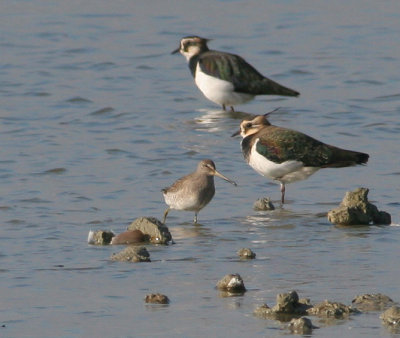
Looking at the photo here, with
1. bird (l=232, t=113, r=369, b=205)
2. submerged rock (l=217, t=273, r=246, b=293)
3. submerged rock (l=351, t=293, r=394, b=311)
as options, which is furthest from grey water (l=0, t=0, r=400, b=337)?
bird (l=232, t=113, r=369, b=205)

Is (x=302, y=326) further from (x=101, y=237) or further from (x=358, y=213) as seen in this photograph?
(x=358, y=213)

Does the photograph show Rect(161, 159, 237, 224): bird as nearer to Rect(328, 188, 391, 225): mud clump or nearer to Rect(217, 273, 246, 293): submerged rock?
Rect(328, 188, 391, 225): mud clump

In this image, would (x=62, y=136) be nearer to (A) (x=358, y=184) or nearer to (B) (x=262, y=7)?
(A) (x=358, y=184)

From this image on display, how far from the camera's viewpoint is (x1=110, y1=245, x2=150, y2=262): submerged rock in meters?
9.65

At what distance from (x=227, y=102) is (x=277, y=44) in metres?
4.47

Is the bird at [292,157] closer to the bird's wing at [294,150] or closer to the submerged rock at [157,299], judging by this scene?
the bird's wing at [294,150]

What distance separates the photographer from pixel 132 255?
9656 millimetres

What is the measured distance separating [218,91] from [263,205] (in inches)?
232

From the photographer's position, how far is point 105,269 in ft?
31.0

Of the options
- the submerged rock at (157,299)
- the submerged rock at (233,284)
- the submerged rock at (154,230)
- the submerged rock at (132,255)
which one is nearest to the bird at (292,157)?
the submerged rock at (154,230)

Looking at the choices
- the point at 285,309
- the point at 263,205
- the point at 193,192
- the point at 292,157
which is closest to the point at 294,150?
the point at 292,157

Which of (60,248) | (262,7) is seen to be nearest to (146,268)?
(60,248)

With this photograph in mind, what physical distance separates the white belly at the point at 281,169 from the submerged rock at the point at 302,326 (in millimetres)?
5217

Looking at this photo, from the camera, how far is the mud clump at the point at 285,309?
7848 mm
